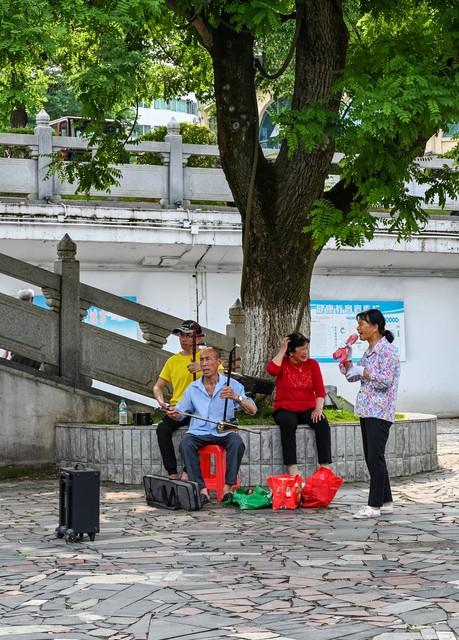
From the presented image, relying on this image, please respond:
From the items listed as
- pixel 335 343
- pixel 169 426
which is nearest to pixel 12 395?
pixel 169 426

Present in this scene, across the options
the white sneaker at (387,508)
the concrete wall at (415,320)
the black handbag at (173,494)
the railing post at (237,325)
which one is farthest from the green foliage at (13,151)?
the white sneaker at (387,508)

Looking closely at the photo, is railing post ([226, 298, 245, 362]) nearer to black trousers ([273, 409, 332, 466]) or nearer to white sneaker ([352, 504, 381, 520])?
black trousers ([273, 409, 332, 466])

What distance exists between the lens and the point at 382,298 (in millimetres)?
23875

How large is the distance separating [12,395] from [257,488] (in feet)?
12.7

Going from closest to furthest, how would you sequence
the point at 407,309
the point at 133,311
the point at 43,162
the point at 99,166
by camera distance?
the point at 133,311, the point at 99,166, the point at 43,162, the point at 407,309

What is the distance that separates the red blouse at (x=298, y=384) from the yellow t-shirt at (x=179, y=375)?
88 centimetres

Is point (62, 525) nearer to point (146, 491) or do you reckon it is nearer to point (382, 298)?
point (146, 491)

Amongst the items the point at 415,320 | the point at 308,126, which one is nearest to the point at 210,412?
the point at 308,126

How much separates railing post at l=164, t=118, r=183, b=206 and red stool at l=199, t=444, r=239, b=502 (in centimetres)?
924

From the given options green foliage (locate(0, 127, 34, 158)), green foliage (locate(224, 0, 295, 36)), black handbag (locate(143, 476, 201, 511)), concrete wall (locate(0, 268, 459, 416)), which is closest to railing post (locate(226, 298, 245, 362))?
black handbag (locate(143, 476, 201, 511))

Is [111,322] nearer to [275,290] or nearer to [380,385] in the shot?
[275,290]

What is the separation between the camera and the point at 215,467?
11844 millimetres

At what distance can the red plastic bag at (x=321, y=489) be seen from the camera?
11109 mm

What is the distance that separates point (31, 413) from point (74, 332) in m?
1.09
